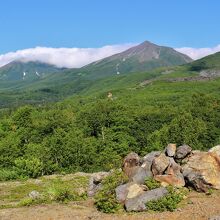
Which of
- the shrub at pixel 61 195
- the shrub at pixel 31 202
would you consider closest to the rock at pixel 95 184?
the shrub at pixel 61 195

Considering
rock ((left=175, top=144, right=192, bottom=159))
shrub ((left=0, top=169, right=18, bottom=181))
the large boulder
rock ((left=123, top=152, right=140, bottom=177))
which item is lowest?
shrub ((left=0, top=169, right=18, bottom=181))

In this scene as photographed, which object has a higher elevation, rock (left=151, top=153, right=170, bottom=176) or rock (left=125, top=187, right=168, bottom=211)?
rock (left=151, top=153, right=170, bottom=176)

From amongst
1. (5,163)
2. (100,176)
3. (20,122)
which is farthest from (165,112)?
(100,176)

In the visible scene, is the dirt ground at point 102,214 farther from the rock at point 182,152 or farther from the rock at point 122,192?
the rock at point 182,152

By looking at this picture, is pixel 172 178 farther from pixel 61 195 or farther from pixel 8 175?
pixel 8 175

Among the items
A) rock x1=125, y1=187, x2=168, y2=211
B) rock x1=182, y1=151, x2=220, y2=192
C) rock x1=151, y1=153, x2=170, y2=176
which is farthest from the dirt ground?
rock x1=151, y1=153, x2=170, y2=176

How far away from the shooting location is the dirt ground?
3588 centimetres

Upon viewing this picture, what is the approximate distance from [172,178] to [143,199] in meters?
5.16

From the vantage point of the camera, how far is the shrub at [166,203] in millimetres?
37531

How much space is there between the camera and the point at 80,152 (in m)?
88.7

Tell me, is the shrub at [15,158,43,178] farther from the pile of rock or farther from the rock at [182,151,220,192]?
the rock at [182,151,220,192]

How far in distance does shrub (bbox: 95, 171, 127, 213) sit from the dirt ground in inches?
30.0

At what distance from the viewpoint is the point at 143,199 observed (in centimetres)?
3875

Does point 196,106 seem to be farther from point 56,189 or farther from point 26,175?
point 56,189
